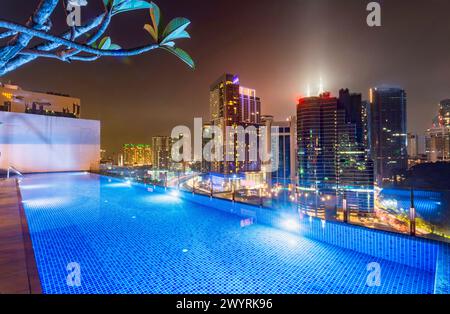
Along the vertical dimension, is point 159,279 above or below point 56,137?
below

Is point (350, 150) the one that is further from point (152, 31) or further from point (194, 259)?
point (152, 31)

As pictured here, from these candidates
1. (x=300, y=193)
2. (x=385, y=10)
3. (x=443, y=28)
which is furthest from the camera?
(x=443, y=28)

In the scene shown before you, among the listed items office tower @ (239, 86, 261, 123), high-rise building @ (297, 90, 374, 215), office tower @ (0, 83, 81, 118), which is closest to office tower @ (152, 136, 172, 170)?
office tower @ (239, 86, 261, 123)

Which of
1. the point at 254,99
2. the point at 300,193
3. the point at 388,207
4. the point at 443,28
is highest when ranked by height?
the point at 254,99

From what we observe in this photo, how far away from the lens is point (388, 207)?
59.5 ft

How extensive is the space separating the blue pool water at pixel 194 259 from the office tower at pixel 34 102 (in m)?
18.1

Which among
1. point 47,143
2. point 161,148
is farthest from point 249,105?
point 47,143

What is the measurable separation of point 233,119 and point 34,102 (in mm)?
38778

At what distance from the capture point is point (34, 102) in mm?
18797

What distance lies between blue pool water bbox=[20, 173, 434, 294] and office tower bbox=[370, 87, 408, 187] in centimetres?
4533

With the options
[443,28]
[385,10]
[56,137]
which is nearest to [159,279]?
[385,10]

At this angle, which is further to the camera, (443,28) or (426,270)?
(443,28)

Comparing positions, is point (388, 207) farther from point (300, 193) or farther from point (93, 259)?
point (93, 259)

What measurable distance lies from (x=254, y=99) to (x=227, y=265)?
5994 centimetres
